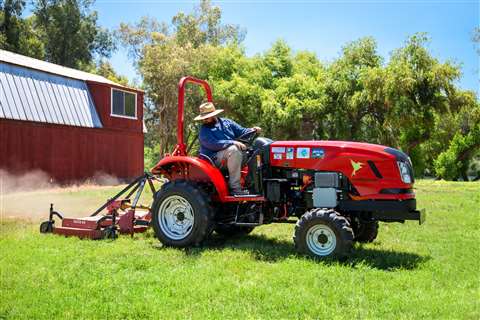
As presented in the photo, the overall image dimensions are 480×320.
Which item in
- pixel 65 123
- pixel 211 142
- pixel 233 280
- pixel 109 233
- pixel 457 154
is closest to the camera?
pixel 233 280

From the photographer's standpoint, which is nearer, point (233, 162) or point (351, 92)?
point (233, 162)

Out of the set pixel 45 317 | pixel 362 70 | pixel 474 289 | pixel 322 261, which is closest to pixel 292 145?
pixel 322 261

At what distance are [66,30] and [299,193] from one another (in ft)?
127

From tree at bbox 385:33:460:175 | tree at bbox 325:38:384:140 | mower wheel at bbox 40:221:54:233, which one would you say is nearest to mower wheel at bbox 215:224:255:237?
mower wheel at bbox 40:221:54:233

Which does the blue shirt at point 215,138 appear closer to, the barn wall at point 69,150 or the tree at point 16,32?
the barn wall at point 69,150

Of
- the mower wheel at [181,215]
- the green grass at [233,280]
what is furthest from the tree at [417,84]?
the mower wheel at [181,215]

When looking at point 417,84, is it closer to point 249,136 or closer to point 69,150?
point 69,150

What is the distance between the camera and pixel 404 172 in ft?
20.4

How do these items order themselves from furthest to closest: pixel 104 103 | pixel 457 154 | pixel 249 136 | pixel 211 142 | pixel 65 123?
pixel 457 154, pixel 104 103, pixel 65 123, pixel 249 136, pixel 211 142

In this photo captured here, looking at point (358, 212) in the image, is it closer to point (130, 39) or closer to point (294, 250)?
point (294, 250)

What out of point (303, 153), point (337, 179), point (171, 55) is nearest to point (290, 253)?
point (337, 179)

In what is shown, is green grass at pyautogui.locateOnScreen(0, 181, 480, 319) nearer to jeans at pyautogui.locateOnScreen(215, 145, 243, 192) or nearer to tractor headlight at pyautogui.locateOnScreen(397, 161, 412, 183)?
jeans at pyautogui.locateOnScreen(215, 145, 243, 192)

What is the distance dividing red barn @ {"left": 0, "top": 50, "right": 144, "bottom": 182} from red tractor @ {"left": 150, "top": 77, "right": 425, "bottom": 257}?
1271 cm

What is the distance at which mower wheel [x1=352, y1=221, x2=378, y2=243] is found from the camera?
719cm
